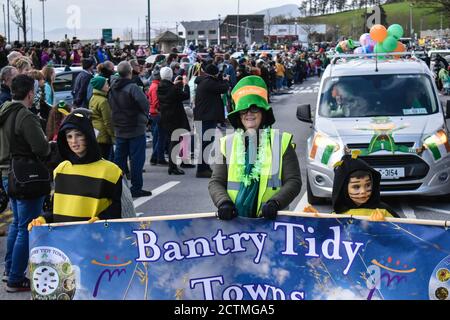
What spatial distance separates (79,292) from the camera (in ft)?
16.3

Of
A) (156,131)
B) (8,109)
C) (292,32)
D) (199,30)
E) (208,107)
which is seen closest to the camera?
(8,109)

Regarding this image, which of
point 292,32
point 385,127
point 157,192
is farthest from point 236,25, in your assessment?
point 385,127

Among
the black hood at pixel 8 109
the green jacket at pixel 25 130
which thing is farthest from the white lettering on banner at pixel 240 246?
the black hood at pixel 8 109

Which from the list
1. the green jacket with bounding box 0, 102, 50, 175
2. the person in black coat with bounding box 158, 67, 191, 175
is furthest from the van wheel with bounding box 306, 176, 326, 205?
the green jacket with bounding box 0, 102, 50, 175

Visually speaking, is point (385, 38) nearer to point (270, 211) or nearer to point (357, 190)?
point (357, 190)

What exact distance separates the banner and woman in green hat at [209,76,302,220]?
47cm

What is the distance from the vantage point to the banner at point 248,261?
4.73m

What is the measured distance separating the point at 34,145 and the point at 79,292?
2.22 meters

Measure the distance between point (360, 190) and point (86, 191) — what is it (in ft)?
6.23

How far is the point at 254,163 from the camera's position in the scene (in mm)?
5371

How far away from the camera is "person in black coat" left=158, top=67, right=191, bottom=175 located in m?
13.7

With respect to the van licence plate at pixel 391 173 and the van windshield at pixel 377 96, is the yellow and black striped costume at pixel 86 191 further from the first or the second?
the van windshield at pixel 377 96

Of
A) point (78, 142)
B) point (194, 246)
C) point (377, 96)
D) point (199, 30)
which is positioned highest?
point (199, 30)
